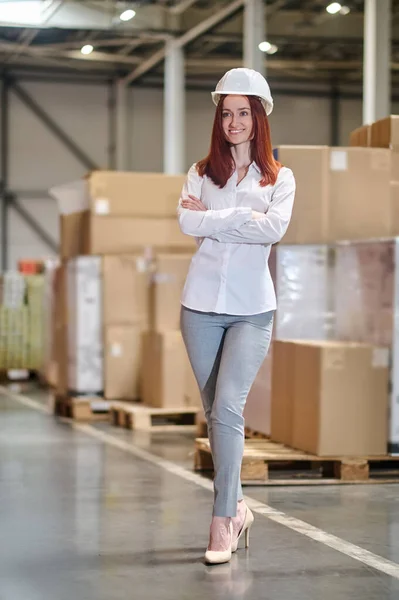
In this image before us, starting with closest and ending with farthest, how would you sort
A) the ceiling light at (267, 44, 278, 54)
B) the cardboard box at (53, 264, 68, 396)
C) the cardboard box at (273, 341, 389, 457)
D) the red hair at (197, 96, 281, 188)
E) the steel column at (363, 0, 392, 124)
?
the red hair at (197, 96, 281, 188) → the cardboard box at (273, 341, 389, 457) → the cardboard box at (53, 264, 68, 396) → the steel column at (363, 0, 392, 124) → the ceiling light at (267, 44, 278, 54)

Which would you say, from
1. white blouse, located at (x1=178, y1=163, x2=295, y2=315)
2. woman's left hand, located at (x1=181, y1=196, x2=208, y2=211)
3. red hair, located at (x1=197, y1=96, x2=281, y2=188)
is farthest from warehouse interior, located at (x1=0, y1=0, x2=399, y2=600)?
red hair, located at (x1=197, y1=96, x2=281, y2=188)

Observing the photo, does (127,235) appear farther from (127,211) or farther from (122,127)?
(122,127)

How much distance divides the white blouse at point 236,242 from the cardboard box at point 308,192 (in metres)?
2.27

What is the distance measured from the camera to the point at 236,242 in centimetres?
394

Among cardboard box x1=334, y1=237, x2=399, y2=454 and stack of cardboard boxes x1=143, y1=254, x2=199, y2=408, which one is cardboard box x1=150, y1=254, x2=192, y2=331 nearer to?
stack of cardboard boxes x1=143, y1=254, x2=199, y2=408

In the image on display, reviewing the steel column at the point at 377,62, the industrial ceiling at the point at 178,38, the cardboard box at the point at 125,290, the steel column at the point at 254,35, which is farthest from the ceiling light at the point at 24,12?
the cardboard box at the point at 125,290

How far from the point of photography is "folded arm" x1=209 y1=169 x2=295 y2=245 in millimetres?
3900

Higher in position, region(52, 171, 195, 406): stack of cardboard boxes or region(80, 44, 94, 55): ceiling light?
region(80, 44, 94, 55): ceiling light

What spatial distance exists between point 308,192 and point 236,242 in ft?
8.04

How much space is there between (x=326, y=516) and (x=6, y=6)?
1092cm

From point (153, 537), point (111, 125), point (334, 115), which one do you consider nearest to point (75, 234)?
point (153, 537)

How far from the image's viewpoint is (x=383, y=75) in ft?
33.4

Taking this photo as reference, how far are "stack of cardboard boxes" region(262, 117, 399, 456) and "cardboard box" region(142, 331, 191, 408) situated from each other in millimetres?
2123

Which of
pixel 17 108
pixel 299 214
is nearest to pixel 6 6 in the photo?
pixel 17 108
